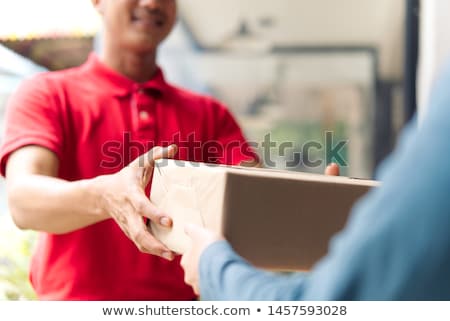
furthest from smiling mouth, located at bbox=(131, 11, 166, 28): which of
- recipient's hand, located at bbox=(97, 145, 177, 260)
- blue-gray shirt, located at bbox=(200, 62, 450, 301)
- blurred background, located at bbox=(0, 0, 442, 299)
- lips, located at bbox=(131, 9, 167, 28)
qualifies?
blue-gray shirt, located at bbox=(200, 62, 450, 301)

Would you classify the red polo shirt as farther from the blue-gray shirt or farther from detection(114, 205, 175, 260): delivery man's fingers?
the blue-gray shirt

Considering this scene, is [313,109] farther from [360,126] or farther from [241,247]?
[241,247]

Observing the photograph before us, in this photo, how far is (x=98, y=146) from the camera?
101 cm

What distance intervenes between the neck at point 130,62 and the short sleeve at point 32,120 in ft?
0.37

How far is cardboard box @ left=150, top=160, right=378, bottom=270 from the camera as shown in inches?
28.4

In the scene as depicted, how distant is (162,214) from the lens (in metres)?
0.80

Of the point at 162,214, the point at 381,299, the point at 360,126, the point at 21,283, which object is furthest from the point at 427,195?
the point at 360,126

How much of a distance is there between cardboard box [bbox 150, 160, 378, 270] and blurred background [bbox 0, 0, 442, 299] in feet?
1.37

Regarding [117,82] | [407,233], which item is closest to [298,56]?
[117,82]

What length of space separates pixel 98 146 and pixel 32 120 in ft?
0.34

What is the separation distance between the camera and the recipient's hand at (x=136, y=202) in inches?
32.0

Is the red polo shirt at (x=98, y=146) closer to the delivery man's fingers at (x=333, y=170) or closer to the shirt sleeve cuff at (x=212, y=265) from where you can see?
the delivery man's fingers at (x=333, y=170)
